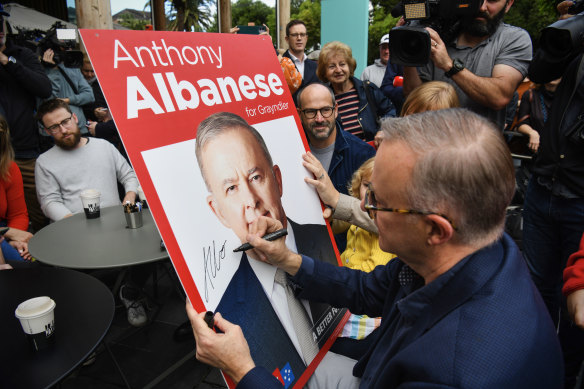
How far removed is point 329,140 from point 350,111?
951 mm

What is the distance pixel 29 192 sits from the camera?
11.0 feet

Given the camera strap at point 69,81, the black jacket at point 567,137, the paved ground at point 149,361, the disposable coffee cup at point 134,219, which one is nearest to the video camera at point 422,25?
the black jacket at point 567,137

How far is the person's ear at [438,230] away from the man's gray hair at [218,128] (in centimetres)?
59

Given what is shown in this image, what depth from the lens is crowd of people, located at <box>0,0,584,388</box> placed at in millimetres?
764

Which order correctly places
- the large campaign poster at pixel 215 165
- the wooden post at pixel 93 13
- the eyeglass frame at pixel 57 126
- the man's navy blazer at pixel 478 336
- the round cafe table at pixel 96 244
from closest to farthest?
the man's navy blazer at pixel 478 336 → the large campaign poster at pixel 215 165 → the round cafe table at pixel 96 244 → the eyeglass frame at pixel 57 126 → the wooden post at pixel 93 13

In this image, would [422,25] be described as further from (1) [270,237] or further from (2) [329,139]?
(1) [270,237]

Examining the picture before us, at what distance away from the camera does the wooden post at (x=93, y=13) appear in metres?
4.76

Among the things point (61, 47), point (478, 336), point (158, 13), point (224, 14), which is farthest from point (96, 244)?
point (224, 14)

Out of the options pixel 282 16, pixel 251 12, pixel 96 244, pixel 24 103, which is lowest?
pixel 96 244

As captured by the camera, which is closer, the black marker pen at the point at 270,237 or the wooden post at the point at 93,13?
the black marker pen at the point at 270,237

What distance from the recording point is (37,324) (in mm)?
1212

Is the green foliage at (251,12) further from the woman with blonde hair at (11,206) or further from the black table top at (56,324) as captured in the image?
the black table top at (56,324)

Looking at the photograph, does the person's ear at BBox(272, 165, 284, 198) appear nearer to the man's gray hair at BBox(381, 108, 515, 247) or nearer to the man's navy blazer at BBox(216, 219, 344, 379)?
the man's navy blazer at BBox(216, 219, 344, 379)

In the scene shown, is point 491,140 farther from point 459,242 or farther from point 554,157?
point 554,157
